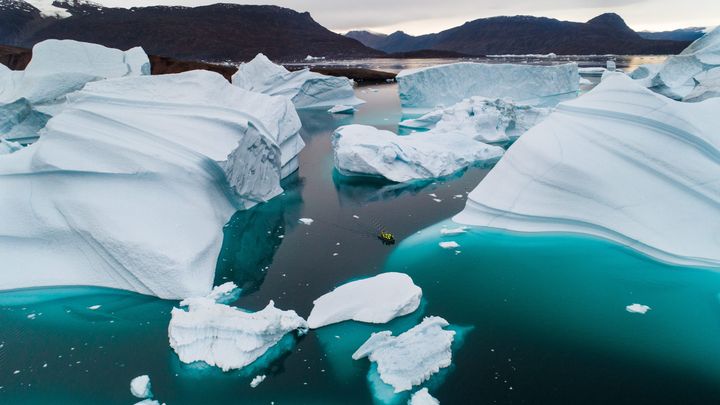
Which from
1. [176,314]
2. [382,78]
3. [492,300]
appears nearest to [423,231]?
[492,300]

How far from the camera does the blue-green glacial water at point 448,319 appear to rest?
3.56 metres

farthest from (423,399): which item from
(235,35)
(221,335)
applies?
(235,35)

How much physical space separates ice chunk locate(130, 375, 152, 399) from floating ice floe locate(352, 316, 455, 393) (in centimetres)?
167

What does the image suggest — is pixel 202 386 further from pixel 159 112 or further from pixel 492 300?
pixel 159 112

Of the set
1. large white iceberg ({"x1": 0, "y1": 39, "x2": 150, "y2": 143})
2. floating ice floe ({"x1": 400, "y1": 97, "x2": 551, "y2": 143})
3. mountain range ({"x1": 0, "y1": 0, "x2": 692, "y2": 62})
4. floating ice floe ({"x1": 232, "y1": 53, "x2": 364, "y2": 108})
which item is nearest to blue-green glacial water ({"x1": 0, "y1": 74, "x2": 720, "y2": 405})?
floating ice floe ({"x1": 400, "y1": 97, "x2": 551, "y2": 143})

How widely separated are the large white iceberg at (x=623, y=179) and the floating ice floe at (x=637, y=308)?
1226 millimetres

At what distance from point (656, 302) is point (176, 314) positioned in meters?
4.74

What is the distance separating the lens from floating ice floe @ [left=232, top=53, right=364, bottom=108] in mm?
19016

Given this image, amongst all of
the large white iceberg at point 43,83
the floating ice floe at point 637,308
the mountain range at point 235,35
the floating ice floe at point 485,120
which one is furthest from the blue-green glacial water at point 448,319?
the mountain range at point 235,35

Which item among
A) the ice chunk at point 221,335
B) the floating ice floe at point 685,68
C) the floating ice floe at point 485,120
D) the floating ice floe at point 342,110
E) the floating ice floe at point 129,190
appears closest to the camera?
the ice chunk at point 221,335

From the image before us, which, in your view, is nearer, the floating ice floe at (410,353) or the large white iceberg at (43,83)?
the floating ice floe at (410,353)

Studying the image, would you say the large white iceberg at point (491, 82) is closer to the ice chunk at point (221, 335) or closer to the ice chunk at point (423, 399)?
the ice chunk at point (221, 335)

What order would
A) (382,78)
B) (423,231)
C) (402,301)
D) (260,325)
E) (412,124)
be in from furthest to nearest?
(382,78)
(412,124)
(423,231)
(402,301)
(260,325)

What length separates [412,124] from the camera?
14719 millimetres
